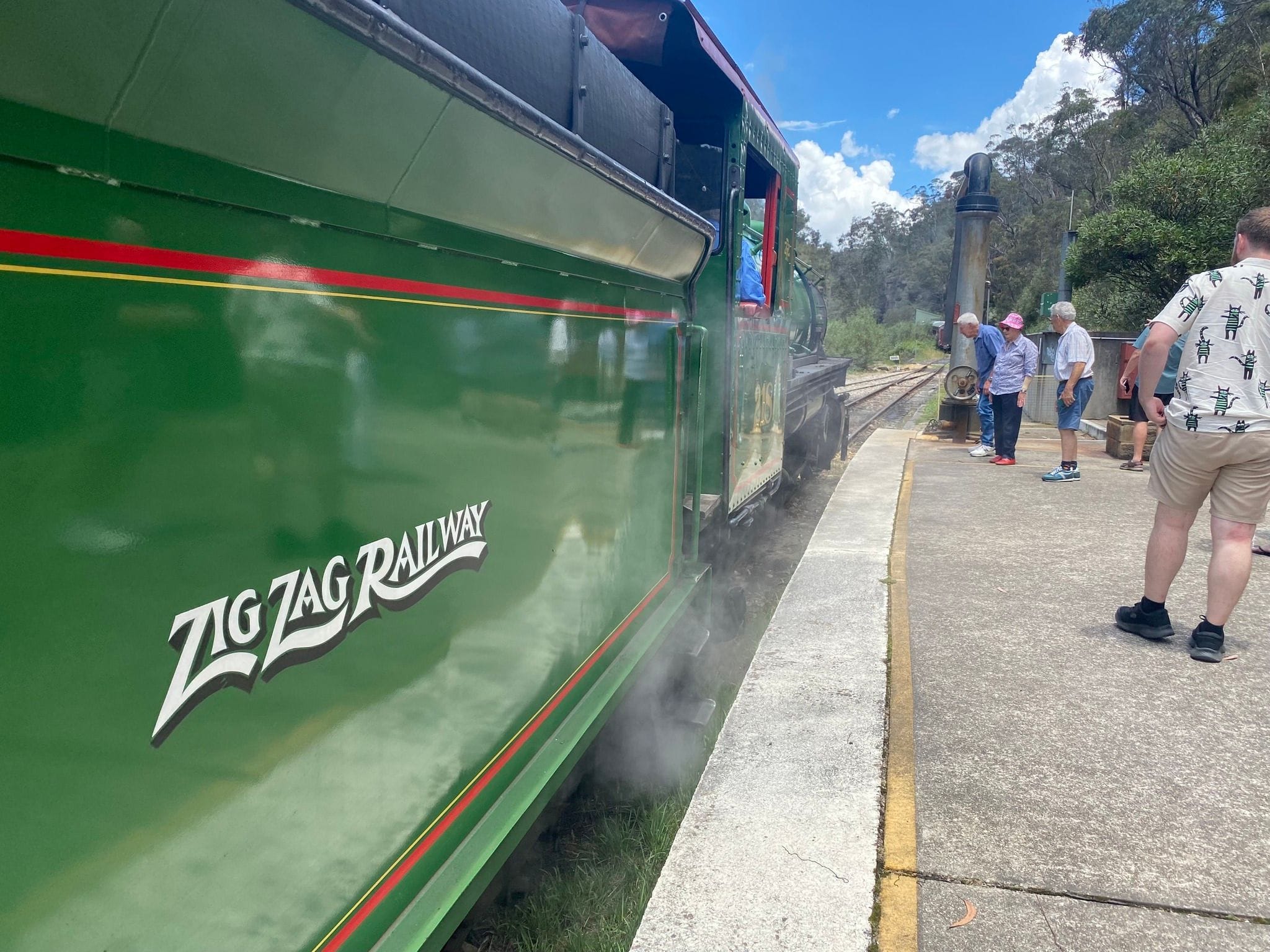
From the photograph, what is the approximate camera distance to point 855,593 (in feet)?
15.1

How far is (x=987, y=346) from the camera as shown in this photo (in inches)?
345

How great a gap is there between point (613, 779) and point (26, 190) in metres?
2.75

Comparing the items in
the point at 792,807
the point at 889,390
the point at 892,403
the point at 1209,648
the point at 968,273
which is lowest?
the point at 792,807

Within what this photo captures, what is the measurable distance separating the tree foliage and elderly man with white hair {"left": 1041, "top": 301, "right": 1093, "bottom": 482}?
10937mm

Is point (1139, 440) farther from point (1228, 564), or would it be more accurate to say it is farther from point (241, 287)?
point (241, 287)

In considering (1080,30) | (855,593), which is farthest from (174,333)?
(1080,30)

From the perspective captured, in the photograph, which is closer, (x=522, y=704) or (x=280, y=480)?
(x=280, y=480)

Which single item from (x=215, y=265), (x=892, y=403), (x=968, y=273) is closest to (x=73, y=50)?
(x=215, y=265)

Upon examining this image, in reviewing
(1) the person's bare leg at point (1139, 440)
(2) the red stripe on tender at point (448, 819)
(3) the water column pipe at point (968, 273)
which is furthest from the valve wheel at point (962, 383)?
(2) the red stripe on tender at point (448, 819)

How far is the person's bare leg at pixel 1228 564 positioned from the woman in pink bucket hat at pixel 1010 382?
4.86 m

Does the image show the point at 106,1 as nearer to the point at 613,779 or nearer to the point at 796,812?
the point at 796,812

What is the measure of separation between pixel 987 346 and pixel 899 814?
723 centimetres

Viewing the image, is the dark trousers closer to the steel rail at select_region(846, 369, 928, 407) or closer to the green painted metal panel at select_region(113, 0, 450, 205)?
the steel rail at select_region(846, 369, 928, 407)

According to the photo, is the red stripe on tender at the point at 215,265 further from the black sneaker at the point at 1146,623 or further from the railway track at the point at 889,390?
the railway track at the point at 889,390
